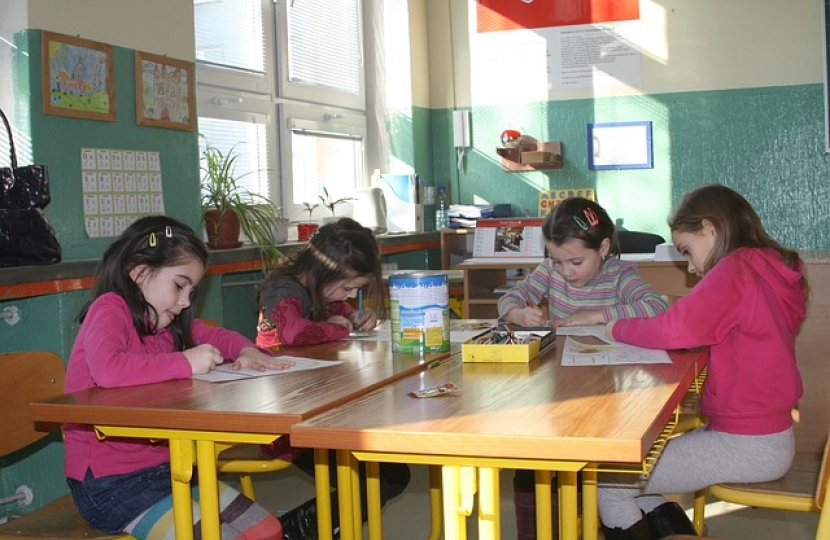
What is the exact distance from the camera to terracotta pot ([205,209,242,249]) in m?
3.69

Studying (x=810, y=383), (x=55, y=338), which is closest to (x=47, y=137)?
(x=55, y=338)

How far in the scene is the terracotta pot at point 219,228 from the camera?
12.1ft

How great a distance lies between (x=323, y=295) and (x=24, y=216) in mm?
878

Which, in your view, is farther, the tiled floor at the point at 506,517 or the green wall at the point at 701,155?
the green wall at the point at 701,155

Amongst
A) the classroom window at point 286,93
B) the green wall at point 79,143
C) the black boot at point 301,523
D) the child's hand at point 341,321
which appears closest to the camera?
the black boot at point 301,523

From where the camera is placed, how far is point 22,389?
6.68 ft

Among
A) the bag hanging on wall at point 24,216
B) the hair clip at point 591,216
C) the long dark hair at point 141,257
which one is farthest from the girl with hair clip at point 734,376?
the bag hanging on wall at point 24,216

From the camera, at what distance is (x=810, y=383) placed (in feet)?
11.0

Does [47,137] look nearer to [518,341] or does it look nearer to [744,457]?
[518,341]

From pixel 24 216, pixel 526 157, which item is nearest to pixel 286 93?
pixel 526 157

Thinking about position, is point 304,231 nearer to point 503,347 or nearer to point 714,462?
point 503,347

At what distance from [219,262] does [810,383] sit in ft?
7.15

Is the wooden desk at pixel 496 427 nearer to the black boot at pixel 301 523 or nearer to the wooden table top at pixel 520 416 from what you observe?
the wooden table top at pixel 520 416

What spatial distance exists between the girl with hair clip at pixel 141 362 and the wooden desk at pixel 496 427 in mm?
437
